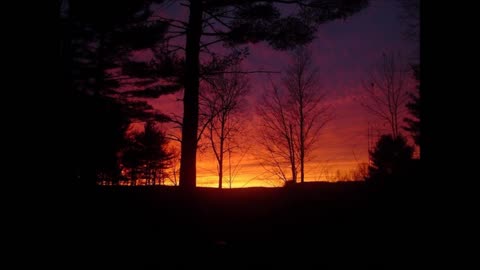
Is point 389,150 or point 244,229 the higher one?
point 389,150

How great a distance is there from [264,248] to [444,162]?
10.7ft

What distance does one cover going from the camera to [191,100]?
941 cm

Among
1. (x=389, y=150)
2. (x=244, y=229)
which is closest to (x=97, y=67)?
(x=244, y=229)

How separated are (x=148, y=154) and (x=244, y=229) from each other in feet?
69.0

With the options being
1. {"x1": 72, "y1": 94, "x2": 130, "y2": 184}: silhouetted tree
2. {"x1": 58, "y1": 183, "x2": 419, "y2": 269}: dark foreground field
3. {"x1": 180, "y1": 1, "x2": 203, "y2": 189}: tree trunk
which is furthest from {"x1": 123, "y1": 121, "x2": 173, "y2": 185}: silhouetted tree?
{"x1": 58, "y1": 183, "x2": 419, "y2": 269}: dark foreground field

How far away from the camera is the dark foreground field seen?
4.47 meters

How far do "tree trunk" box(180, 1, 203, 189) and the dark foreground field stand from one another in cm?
71

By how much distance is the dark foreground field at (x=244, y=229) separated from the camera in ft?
14.7

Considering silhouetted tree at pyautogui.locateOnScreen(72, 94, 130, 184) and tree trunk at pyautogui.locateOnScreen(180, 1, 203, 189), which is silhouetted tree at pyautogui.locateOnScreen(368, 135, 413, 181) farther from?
tree trunk at pyautogui.locateOnScreen(180, 1, 203, 189)

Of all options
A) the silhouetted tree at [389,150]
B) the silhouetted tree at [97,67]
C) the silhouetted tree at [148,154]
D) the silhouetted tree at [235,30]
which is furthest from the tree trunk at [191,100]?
the silhouetted tree at [389,150]

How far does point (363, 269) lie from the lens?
441 centimetres

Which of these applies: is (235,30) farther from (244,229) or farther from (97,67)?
(97,67)

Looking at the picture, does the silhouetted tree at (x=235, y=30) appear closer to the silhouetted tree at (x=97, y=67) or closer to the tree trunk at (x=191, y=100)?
the tree trunk at (x=191, y=100)

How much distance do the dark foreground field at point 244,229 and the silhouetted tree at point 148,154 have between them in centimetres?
1447
